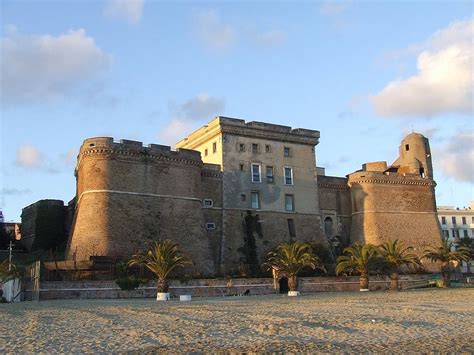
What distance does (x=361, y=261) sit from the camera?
38000 millimetres

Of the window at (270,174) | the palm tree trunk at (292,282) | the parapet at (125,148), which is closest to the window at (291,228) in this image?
the window at (270,174)

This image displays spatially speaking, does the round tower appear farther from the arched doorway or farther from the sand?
the sand

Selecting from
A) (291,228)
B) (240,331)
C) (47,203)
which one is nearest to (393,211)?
(291,228)

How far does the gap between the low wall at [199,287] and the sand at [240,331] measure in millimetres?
10923

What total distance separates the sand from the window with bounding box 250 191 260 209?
24.7m

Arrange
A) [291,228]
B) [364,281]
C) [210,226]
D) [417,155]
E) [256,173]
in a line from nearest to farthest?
[364,281] < [210,226] < [256,173] < [291,228] < [417,155]

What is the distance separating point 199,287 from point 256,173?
13.7 metres

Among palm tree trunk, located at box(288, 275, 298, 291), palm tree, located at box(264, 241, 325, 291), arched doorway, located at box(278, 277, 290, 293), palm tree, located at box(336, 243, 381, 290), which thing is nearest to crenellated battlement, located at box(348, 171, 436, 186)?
palm tree, located at box(336, 243, 381, 290)

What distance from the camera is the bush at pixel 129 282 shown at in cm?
3183

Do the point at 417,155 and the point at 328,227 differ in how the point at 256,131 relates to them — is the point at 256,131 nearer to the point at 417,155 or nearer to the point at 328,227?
the point at 328,227

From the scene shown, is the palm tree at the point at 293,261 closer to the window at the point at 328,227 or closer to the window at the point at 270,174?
the window at the point at 270,174

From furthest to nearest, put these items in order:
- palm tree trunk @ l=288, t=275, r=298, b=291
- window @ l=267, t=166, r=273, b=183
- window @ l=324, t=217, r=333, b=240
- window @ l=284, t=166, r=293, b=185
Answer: window @ l=324, t=217, r=333, b=240 → window @ l=284, t=166, r=293, b=185 → window @ l=267, t=166, r=273, b=183 → palm tree trunk @ l=288, t=275, r=298, b=291

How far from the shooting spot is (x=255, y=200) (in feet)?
147

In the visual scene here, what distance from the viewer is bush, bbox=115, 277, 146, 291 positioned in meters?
31.8
